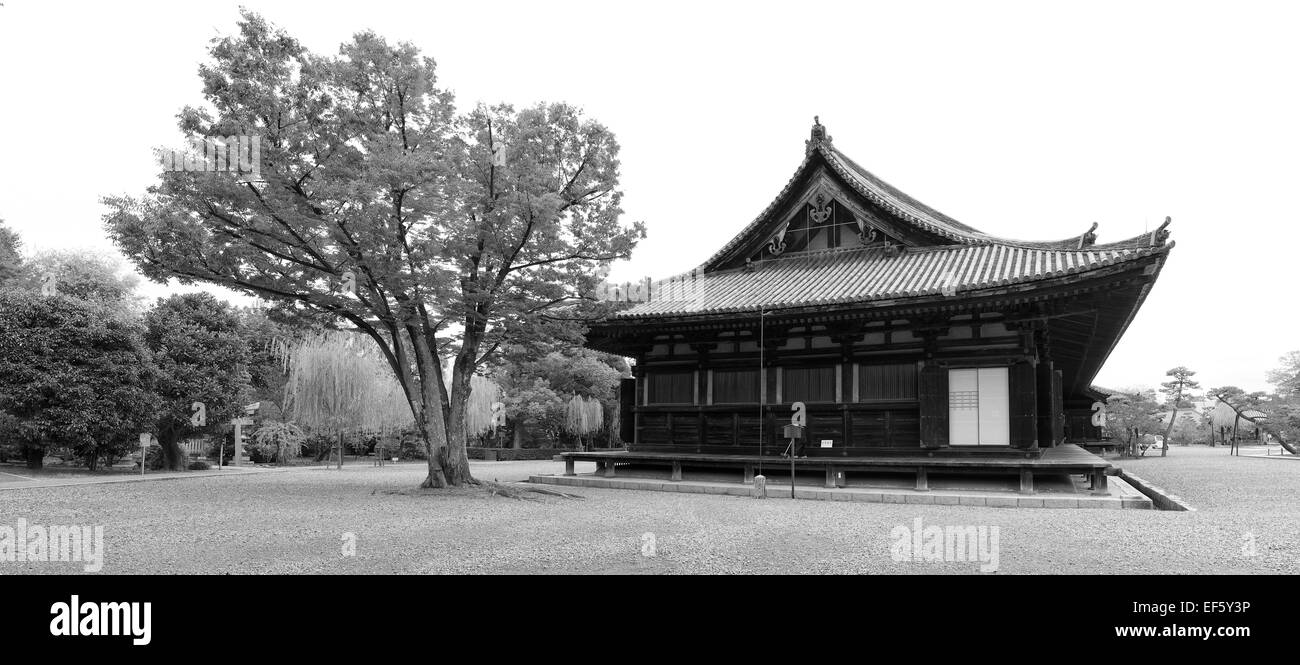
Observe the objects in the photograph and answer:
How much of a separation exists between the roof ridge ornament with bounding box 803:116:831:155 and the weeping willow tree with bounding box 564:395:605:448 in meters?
26.3

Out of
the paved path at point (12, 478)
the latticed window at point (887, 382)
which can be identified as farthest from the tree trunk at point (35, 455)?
the latticed window at point (887, 382)

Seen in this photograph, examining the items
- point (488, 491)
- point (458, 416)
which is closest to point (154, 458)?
point (458, 416)

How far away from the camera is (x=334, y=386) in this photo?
34.2m

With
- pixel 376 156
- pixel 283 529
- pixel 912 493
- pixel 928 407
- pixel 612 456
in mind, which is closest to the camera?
pixel 283 529

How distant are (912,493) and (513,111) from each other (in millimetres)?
12276

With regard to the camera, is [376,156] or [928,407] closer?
[376,156]

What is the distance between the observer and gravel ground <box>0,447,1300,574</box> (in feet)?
Result: 26.2

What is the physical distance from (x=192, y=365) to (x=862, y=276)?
24.5m

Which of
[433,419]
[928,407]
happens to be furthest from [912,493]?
[433,419]

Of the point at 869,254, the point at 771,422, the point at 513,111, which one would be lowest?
the point at 771,422

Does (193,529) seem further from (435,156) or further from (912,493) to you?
(912,493)

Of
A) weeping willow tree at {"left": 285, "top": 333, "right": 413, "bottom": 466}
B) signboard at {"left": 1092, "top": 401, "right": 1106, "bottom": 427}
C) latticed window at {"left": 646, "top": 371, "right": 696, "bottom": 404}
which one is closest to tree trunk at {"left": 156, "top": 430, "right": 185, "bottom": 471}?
weeping willow tree at {"left": 285, "top": 333, "right": 413, "bottom": 466}

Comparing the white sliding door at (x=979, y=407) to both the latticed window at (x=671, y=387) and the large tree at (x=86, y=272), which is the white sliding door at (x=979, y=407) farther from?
the large tree at (x=86, y=272)

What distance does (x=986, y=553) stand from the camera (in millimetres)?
8562
